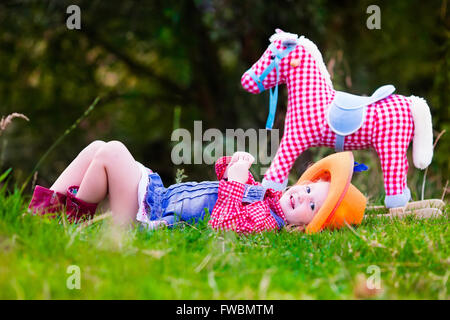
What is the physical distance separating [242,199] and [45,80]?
4786 millimetres

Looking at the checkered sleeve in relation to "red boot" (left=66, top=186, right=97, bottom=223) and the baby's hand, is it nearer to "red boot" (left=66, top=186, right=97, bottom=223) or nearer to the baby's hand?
the baby's hand

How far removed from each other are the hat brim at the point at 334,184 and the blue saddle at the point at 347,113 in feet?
0.35

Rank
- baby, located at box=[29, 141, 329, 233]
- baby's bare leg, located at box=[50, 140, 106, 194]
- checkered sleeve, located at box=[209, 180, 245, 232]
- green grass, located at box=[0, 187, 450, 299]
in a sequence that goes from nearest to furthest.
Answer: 1. green grass, located at box=[0, 187, 450, 299]
2. checkered sleeve, located at box=[209, 180, 245, 232]
3. baby, located at box=[29, 141, 329, 233]
4. baby's bare leg, located at box=[50, 140, 106, 194]

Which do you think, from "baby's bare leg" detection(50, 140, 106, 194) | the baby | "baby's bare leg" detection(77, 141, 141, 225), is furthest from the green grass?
"baby's bare leg" detection(50, 140, 106, 194)

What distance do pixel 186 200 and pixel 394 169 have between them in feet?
3.59

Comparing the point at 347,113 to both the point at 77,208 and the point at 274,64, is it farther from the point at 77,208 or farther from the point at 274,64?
the point at 77,208

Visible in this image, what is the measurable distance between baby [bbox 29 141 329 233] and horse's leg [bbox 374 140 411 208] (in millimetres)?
329

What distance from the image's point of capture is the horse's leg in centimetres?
277

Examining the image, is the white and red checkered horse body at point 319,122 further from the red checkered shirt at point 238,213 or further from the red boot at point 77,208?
the red boot at point 77,208

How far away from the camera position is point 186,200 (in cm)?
287

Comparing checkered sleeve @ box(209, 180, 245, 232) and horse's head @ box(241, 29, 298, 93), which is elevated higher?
horse's head @ box(241, 29, 298, 93)

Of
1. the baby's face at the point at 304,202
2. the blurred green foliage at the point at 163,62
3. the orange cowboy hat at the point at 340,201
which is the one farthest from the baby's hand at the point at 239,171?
the blurred green foliage at the point at 163,62
